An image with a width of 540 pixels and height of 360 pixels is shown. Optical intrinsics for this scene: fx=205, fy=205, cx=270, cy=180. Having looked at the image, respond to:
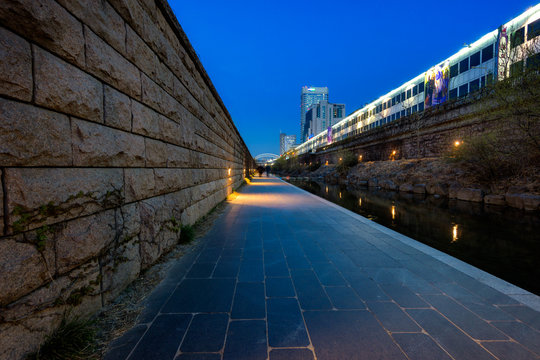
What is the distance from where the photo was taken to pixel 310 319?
6.95 ft

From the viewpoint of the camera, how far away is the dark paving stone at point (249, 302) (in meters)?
2.19

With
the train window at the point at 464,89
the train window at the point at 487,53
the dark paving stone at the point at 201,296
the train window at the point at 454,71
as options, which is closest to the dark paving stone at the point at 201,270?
the dark paving stone at the point at 201,296

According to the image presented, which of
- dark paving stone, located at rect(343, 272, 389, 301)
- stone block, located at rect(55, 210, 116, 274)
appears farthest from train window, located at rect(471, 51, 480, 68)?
stone block, located at rect(55, 210, 116, 274)

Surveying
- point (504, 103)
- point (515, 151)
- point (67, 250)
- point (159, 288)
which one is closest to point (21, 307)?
point (67, 250)

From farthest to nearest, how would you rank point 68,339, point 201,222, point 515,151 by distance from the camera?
point 515,151 → point 201,222 → point 68,339

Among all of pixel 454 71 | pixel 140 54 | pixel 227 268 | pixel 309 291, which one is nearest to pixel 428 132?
pixel 454 71

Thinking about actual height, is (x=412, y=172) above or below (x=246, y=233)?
above

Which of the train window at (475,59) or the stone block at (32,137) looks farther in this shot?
the train window at (475,59)

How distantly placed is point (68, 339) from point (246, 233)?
3.41 metres

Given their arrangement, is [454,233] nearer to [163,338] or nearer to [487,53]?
[163,338]

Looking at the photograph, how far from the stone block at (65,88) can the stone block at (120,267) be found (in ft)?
5.11

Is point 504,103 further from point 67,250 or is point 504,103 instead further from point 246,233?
point 67,250

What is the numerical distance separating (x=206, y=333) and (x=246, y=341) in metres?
0.40

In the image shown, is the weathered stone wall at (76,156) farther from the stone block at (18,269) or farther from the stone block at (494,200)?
the stone block at (494,200)
